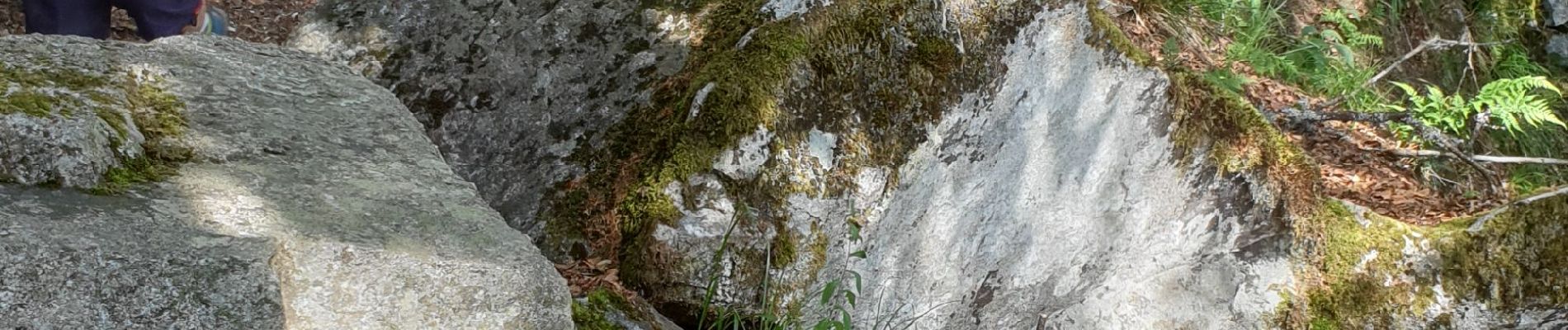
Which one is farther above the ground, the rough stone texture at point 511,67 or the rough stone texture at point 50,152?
the rough stone texture at point 50,152

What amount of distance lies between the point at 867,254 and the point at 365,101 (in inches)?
58.5

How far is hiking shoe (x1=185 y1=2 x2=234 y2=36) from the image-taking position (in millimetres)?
4004

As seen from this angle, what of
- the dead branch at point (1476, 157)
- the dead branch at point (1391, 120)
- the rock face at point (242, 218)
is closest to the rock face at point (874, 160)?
the rock face at point (242, 218)

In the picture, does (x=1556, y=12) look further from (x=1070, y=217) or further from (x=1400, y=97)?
(x=1070, y=217)

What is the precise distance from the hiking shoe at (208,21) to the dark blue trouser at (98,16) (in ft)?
0.07

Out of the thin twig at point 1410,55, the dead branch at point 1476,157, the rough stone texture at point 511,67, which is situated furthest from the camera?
the thin twig at point 1410,55

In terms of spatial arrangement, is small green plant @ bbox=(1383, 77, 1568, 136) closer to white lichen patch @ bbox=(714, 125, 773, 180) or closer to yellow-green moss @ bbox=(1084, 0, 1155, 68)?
yellow-green moss @ bbox=(1084, 0, 1155, 68)

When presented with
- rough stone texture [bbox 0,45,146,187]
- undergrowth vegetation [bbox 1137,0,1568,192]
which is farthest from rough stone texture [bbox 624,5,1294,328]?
rough stone texture [bbox 0,45,146,187]

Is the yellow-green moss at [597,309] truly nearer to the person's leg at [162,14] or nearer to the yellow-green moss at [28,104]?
the yellow-green moss at [28,104]

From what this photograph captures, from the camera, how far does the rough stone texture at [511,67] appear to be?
3.08 meters

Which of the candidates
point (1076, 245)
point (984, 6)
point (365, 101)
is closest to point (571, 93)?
point (365, 101)

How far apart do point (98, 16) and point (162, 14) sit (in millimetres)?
233

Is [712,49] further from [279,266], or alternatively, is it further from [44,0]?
[44,0]

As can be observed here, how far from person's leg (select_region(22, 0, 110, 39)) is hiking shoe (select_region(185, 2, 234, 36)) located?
33 centimetres
